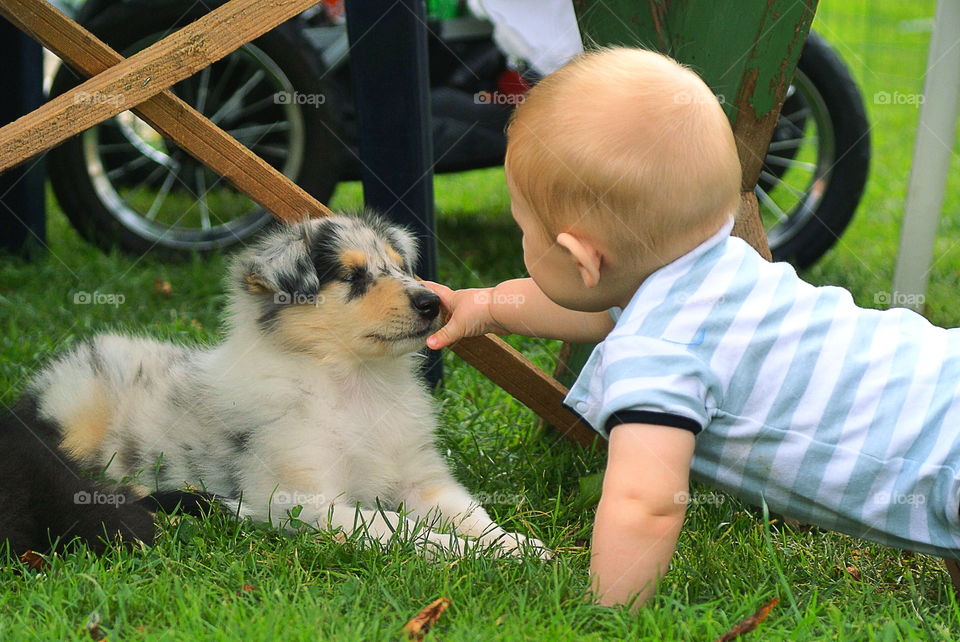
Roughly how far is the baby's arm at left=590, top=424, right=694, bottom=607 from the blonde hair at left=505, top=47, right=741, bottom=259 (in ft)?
1.27

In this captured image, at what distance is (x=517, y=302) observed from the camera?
267 centimetres

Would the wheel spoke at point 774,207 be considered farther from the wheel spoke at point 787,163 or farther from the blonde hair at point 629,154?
the blonde hair at point 629,154

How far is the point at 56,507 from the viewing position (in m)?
2.51

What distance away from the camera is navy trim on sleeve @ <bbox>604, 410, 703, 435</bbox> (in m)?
2.03

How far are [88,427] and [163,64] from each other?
116 cm

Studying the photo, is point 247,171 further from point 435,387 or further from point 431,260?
point 435,387

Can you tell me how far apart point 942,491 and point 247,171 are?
174cm

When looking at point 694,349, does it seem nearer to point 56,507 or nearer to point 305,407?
point 305,407

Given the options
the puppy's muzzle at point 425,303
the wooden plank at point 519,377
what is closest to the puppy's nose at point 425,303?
the puppy's muzzle at point 425,303

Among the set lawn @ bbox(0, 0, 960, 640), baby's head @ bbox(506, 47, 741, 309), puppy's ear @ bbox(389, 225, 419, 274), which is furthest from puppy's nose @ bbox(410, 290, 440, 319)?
baby's head @ bbox(506, 47, 741, 309)

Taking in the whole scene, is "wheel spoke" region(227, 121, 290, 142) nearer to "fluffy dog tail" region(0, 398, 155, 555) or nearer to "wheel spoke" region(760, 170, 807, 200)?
"wheel spoke" region(760, 170, 807, 200)

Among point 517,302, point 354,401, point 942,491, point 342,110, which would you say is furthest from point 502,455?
point 342,110

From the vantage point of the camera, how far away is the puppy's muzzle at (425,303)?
281cm

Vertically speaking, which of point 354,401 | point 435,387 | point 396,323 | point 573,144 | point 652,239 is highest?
point 573,144
